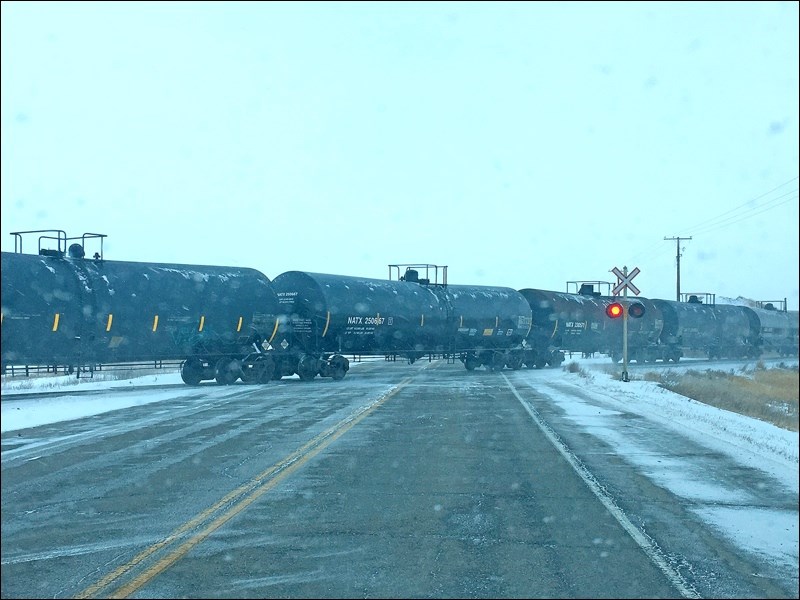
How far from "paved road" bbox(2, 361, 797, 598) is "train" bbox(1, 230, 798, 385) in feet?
8.36

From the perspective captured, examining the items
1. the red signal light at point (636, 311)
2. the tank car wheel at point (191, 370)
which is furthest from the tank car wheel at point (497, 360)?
the tank car wheel at point (191, 370)

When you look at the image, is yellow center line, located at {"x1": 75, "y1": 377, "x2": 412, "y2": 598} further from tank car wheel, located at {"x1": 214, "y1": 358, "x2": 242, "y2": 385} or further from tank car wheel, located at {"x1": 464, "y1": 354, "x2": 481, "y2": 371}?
tank car wheel, located at {"x1": 464, "y1": 354, "x2": 481, "y2": 371}

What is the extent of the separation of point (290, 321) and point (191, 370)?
14.0 ft

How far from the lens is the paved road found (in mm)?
6035

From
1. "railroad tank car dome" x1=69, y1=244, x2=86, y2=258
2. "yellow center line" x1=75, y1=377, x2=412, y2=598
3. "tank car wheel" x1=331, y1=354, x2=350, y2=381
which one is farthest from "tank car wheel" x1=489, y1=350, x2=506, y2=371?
"yellow center line" x1=75, y1=377, x2=412, y2=598

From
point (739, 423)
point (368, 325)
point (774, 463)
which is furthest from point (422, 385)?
point (774, 463)

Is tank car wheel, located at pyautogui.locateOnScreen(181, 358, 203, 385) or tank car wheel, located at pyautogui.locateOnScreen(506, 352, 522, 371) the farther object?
tank car wheel, located at pyautogui.locateOnScreen(506, 352, 522, 371)

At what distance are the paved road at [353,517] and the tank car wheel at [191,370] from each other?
518 inches

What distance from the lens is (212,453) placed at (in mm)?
12695

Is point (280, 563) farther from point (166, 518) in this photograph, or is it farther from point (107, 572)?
point (166, 518)

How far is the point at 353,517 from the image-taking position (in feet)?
27.2

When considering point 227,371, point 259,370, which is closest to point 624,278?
point 259,370

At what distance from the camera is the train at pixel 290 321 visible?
21.8m

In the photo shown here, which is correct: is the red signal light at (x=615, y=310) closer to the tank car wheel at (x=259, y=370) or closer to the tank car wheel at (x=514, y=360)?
the tank car wheel at (x=259, y=370)
